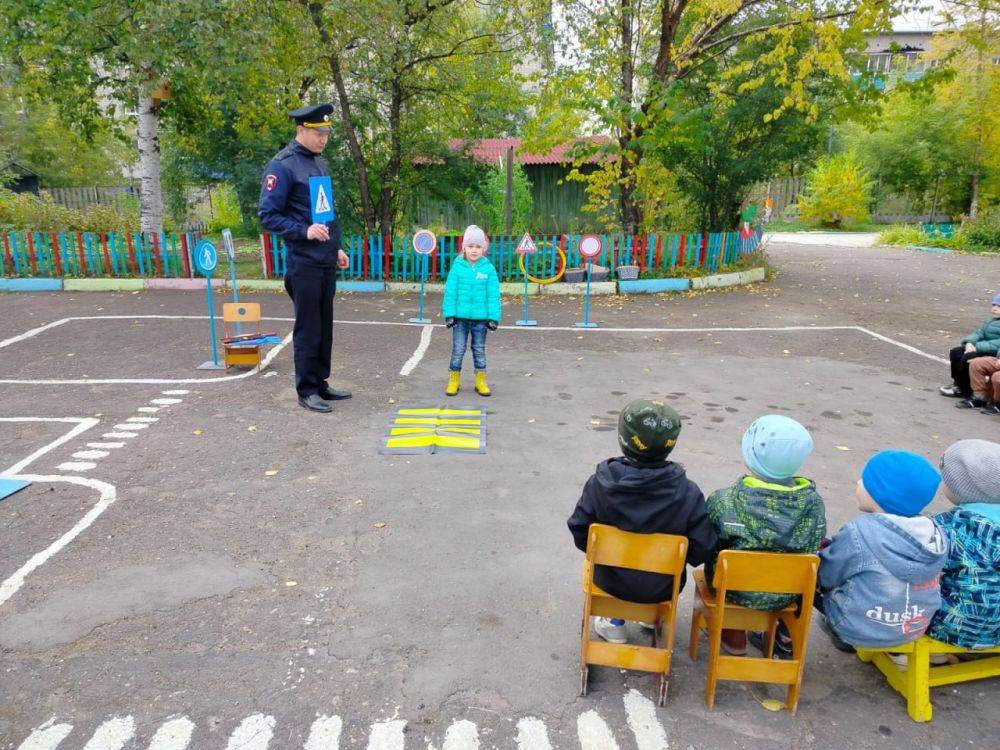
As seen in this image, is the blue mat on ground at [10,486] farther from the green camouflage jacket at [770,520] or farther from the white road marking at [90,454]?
the green camouflage jacket at [770,520]

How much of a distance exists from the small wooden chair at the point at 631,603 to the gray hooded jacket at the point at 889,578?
2.28 ft

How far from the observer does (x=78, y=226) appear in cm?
1449

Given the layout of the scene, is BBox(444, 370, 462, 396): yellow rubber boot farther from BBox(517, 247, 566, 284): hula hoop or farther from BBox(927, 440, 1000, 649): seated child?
BBox(517, 247, 566, 284): hula hoop

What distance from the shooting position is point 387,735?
255cm

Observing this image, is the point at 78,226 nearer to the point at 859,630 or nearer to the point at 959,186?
the point at 859,630

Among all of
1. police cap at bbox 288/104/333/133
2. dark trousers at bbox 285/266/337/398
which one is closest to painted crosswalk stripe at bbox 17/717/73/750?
dark trousers at bbox 285/266/337/398

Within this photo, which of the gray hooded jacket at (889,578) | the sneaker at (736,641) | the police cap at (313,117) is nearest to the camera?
the gray hooded jacket at (889,578)

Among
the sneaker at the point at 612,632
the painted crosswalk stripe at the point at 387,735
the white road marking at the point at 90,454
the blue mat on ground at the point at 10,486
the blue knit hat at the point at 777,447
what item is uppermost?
the blue knit hat at the point at 777,447

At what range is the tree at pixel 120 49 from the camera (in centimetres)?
1055

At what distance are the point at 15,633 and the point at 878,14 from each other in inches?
582

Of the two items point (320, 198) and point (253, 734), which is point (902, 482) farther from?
point (320, 198)

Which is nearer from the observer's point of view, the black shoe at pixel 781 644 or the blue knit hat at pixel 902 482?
the blue knit hat at pixel 902 482

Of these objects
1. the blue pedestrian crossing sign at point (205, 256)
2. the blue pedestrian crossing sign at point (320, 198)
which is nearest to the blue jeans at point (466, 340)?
the blue pedestrian crossing sign at point (320, 198)

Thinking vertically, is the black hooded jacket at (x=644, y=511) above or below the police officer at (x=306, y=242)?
below
